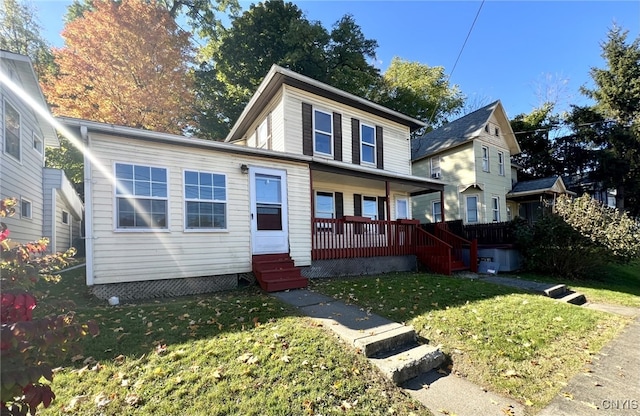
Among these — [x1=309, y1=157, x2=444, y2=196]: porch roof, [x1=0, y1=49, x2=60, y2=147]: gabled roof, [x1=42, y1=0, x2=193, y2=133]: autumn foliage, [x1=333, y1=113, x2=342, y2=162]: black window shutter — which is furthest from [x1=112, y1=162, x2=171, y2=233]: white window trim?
[x1=42, y1=0, x2=193, y2=133]: autumn foliage

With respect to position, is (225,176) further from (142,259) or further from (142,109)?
(142,109)

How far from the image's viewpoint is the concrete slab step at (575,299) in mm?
7406

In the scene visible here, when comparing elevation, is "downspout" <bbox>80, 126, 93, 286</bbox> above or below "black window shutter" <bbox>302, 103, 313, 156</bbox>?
below

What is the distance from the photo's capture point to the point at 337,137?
442 inches

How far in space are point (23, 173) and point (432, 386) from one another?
11.8 meters

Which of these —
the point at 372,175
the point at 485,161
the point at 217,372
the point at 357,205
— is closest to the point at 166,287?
the point at 217,372

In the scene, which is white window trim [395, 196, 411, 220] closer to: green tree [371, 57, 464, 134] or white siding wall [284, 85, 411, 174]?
white siding wall [284, 85, 411, 174]

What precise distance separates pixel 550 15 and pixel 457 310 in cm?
1061

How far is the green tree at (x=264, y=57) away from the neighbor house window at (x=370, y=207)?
36.0ft

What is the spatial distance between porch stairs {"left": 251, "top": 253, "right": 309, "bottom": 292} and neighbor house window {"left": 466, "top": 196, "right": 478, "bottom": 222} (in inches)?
540

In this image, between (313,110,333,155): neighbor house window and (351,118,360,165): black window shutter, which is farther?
(351,118,360,165): black window shutter

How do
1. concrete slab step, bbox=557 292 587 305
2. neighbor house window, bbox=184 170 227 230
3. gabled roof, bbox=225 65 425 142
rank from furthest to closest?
gabled roof, bbox=225 65 425 142
concrete slab step, bbox=557 292 587 305
neighbor house window, bbox=184 170 227 230

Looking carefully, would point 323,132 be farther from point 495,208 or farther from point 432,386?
point 495,208

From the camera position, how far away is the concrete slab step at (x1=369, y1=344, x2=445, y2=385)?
11.3ft
